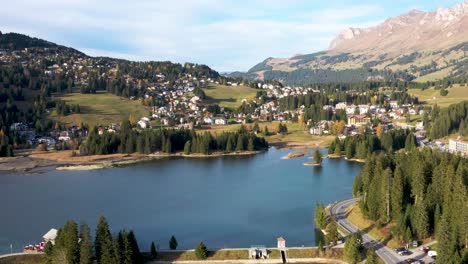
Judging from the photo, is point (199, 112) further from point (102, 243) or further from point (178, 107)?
point (102, 243)

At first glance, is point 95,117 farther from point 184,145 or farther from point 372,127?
point 372,127

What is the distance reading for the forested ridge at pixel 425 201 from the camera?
36.4 m

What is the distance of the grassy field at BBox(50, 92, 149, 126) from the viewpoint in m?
127

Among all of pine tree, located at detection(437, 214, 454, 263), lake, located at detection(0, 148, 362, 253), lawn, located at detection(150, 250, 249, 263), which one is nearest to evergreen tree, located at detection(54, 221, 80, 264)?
lawn, located at detection(150, 250, 249, 263)

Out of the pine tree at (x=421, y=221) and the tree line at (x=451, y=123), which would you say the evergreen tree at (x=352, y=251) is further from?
the tree line at (x=451, y=123)

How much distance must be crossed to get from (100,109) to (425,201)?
359 ft

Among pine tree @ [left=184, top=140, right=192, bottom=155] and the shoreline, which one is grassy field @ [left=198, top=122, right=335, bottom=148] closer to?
the shoreline

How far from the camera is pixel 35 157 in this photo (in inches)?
3745

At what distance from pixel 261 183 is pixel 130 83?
360 feet

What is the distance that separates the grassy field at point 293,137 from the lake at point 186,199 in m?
19.0

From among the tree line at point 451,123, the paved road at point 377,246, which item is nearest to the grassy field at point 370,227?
the paved road at point 377,246

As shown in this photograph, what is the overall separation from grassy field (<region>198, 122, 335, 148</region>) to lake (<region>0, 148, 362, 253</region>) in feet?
62.3

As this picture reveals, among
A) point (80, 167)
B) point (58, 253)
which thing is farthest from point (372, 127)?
point (58, 253)

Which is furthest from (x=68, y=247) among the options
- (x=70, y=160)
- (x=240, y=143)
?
(x=240, y=143)
